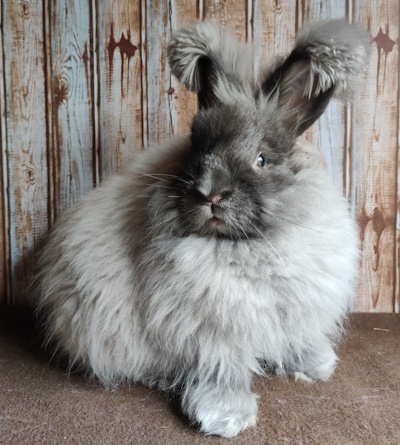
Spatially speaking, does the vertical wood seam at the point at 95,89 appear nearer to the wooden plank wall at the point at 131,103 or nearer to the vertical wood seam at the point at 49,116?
the wooden plank wall at the point at 131,103

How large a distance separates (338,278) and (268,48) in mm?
842

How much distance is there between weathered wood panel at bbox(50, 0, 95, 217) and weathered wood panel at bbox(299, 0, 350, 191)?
726 millimetres

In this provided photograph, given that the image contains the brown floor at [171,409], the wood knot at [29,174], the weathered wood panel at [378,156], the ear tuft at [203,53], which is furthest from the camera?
the wood knot at [29,174]

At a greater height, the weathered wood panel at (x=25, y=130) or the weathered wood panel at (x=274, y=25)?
the weathered wood panel at (x=274, y=25)

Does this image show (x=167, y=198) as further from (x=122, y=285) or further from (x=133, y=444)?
(x=133, y=444)

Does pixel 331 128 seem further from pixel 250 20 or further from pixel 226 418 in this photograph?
pixel 226 418

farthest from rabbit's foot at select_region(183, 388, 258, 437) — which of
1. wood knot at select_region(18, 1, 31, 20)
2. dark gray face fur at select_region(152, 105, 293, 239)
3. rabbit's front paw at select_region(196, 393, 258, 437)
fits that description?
wood knot at select_region(18, 1, 31, 20)

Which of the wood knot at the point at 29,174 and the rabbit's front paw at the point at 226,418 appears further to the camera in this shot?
the wood knot at the point at 29,174

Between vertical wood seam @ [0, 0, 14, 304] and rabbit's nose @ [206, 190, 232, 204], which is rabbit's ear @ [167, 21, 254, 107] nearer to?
rabbit's nose @ [206, 190, 232, 204]

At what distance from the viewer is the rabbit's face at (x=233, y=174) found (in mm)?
967

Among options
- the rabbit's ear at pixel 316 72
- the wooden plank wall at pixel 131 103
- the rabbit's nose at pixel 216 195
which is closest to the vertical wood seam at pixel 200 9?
the wooden plank wall at pixel 131 103

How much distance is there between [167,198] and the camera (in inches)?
41.8

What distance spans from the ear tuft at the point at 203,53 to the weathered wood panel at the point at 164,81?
1.27 ft

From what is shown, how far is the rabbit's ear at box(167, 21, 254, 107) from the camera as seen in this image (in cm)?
112
